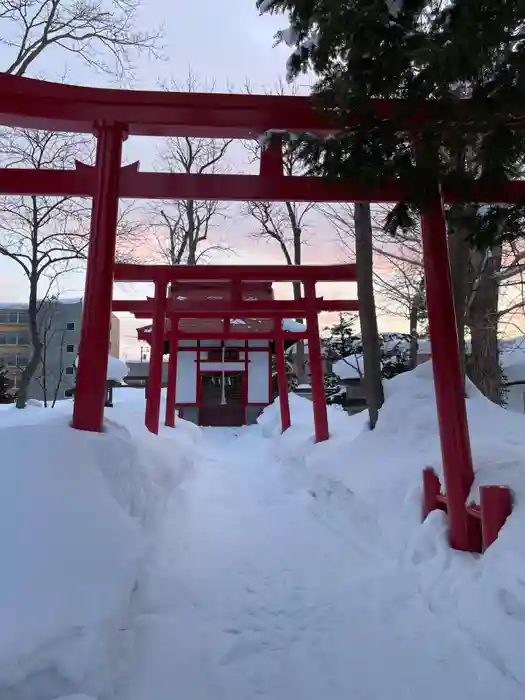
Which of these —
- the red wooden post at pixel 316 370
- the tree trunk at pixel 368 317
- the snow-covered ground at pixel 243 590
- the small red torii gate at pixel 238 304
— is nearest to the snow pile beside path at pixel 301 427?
the red wooden post at pixel 316 370

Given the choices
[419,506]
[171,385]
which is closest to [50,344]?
[171,385]

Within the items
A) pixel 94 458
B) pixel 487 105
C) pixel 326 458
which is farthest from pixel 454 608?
pixel 326 458

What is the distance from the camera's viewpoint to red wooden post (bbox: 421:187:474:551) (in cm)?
487

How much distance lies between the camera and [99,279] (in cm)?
550

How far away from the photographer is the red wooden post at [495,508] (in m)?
3.93

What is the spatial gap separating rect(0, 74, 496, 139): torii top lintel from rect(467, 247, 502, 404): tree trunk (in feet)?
18.1

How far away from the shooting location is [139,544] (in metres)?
4.06

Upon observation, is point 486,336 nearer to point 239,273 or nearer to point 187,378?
point 239,273

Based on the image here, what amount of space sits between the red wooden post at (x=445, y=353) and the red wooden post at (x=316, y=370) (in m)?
5.94

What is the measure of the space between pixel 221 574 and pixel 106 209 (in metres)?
3.55

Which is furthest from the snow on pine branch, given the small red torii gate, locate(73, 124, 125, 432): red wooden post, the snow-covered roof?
the snow-covered roof

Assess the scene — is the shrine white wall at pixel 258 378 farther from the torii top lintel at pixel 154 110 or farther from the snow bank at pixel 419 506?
the torii top lintel at pixel 154 110

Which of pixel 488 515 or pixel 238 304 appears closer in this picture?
pixel 488 515

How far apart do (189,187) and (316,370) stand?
23.1 feet
